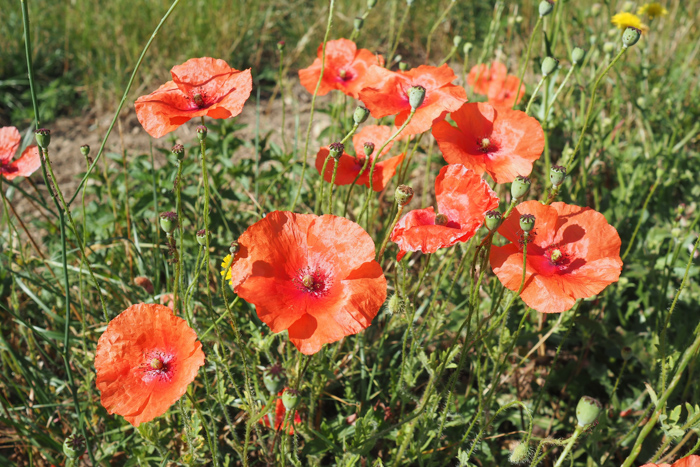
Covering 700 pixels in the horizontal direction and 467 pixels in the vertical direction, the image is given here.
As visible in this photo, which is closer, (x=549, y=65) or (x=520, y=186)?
(x=520, y=186)

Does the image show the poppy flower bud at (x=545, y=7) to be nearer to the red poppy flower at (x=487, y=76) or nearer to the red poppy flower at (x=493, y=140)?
the red poppy flower at (x=493, y=140)

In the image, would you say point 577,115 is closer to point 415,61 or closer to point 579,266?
point 415,61

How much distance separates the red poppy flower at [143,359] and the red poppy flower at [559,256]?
86cm

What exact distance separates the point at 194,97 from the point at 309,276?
701 mm

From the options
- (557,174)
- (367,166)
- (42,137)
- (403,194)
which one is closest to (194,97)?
(42,137)

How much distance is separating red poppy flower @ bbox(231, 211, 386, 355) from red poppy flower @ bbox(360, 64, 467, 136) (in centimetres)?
45

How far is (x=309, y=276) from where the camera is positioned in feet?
4.95

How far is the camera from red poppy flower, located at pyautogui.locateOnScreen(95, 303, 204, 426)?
1358 mm

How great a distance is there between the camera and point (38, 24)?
15.3 feet

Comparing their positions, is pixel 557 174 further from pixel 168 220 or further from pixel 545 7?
pixel 168 220

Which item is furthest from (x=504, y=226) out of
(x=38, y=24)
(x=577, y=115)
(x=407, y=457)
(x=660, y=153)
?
(x=38, y=24)

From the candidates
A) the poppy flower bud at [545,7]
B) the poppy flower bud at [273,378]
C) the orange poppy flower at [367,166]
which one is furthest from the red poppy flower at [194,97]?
the poppy flower bud at [545,7]

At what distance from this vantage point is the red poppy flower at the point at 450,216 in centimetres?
142

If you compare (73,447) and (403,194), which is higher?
(403,194)
